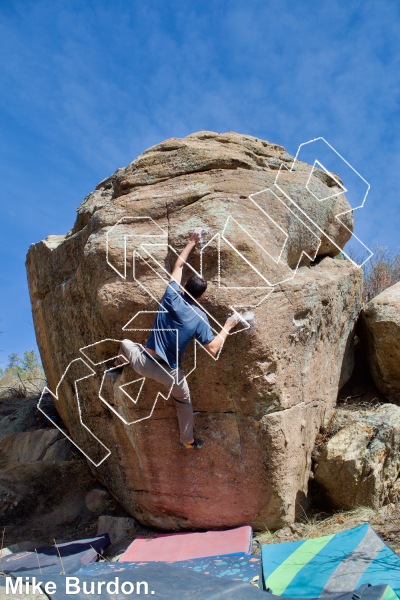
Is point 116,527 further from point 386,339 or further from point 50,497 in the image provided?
point 386,339

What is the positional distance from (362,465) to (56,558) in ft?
9.58

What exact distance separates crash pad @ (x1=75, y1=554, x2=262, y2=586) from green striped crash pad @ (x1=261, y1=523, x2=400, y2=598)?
0.32 feet

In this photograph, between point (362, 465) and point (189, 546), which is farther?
point (362, 465)

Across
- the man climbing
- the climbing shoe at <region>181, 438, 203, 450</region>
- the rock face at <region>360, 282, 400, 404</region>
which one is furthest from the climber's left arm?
the rock face at <region>360, 282, 400, 404</region>

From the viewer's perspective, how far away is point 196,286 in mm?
4891

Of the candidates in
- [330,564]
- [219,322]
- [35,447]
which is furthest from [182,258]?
[35,447]

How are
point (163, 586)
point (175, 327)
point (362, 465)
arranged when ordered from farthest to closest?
1. point (362, 465)
2. point (175, 327)
3. point (163, 586)

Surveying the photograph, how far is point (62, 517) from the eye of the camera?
256 inches

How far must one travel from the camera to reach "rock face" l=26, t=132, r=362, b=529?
512cm

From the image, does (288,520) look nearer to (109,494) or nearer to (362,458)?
(362,458)

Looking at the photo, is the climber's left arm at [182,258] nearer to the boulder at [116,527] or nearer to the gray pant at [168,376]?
the gray pant at [168,376]

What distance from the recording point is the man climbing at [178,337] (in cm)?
476

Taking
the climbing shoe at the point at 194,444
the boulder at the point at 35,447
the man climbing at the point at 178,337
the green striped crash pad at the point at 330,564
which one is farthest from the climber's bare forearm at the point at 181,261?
the boulder at the point at 35,447

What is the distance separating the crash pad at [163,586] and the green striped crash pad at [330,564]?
0.35 meters
